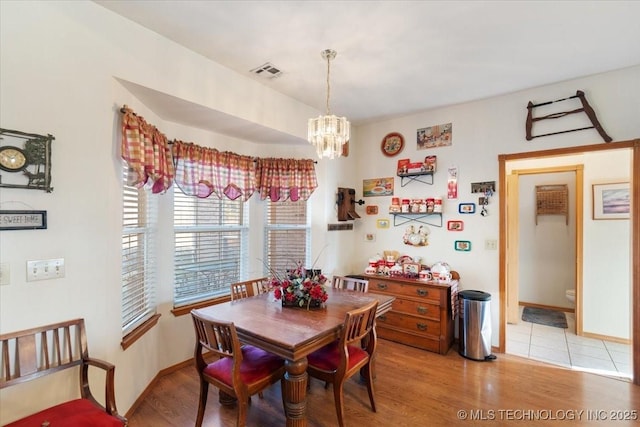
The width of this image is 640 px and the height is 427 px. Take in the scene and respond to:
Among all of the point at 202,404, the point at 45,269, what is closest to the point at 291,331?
the point at 202,404

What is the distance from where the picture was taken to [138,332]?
7.50 ft

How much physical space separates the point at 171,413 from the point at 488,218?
142 inches

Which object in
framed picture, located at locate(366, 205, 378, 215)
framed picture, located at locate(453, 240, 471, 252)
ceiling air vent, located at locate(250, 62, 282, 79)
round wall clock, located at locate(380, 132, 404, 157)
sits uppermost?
ceiling air vent, located at locate(250, 62, 282, 79)

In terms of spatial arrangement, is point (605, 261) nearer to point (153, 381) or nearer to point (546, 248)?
point (546, 248)

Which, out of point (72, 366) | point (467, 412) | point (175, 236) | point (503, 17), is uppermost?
point (503, 17)

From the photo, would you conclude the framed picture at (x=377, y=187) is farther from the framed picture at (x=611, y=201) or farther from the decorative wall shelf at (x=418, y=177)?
the framed picture at (x=611, y=201)

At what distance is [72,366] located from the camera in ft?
5.51

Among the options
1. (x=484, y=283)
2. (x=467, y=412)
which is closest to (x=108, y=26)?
(x=467, y=412)

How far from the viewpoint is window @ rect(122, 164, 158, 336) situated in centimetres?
228

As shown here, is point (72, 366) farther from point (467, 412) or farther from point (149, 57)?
point (467, 412)

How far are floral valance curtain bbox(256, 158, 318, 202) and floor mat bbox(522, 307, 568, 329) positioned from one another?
3872mm

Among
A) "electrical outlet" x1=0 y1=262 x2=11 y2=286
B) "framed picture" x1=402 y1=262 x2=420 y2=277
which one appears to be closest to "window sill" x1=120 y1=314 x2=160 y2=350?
"electrical outlet" x1=0 y1=262 x2=11 y2=286

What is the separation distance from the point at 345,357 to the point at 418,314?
177 centimetres

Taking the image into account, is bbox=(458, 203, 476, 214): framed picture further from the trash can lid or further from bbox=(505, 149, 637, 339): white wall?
the trash can lid
